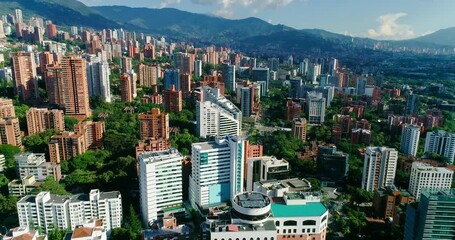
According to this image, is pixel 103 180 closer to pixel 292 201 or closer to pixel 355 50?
pixel 292 201

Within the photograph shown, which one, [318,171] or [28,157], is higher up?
[28,157]

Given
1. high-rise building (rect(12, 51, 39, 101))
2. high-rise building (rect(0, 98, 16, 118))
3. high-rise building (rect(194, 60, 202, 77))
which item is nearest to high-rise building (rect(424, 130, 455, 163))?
high-rise building (rect(0, 98, 16, 118))

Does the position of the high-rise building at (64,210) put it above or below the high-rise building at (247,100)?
below

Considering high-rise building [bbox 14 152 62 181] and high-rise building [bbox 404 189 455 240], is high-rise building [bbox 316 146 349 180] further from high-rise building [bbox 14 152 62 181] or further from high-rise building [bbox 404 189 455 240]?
high-rise building [bbox 14 152 62 181]

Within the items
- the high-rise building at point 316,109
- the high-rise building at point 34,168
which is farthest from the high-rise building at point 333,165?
the high-rise building at point 34,168

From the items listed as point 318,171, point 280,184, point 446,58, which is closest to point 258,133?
point 318,171

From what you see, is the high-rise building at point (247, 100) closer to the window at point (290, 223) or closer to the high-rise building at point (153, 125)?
the high-rise building at point (153, 125)

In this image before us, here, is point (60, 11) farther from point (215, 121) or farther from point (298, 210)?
point (298, 210)

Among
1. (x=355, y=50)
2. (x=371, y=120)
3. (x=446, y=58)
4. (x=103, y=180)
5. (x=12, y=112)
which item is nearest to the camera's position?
(x=103, y=180)
